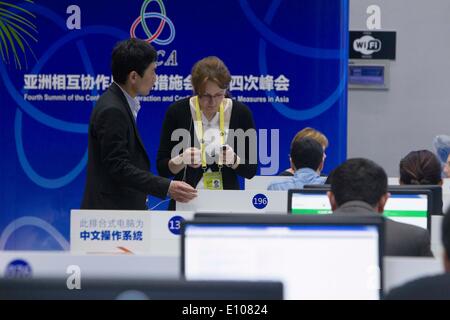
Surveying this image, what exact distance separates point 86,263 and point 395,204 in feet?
6.91

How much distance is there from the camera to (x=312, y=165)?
5.45m

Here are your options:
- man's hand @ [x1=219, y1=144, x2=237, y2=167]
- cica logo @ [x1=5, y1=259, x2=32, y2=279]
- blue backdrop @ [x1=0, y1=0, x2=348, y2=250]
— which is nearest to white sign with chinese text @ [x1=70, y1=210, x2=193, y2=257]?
cica logo @ [x1=5, y1=259, x2=32, y2=279]

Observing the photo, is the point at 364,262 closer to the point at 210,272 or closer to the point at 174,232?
the point at 210,272

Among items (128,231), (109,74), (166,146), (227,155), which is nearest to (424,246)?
(128,231)

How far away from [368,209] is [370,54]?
7.32 m

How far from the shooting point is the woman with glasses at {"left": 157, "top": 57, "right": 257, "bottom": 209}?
5.10 metres

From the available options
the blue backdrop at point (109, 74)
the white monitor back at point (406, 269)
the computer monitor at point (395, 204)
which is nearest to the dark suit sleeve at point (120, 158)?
the computer monitor at point (395, 204)

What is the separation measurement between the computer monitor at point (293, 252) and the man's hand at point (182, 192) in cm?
171

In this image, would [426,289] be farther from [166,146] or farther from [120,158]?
[166,146]

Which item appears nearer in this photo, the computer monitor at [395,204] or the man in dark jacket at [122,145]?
the computer monitor at [395,204]

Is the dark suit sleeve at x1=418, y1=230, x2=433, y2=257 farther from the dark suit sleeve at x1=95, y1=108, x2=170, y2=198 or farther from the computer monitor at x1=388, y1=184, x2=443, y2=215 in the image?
the dark suit sleeve at x1=95, y1=108, x2=170, y2=198

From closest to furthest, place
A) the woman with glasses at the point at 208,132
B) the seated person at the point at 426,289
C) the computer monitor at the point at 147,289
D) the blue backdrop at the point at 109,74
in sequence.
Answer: the computer monitor at the point at 147,289, the seated person at the point at 426,289, the woman with glasses at the point at 208,132, the blue backdrop at the point at 109,74

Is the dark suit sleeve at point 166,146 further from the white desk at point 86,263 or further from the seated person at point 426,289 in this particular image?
the seated person at point 426,289

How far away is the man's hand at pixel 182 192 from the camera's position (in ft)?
13.8
